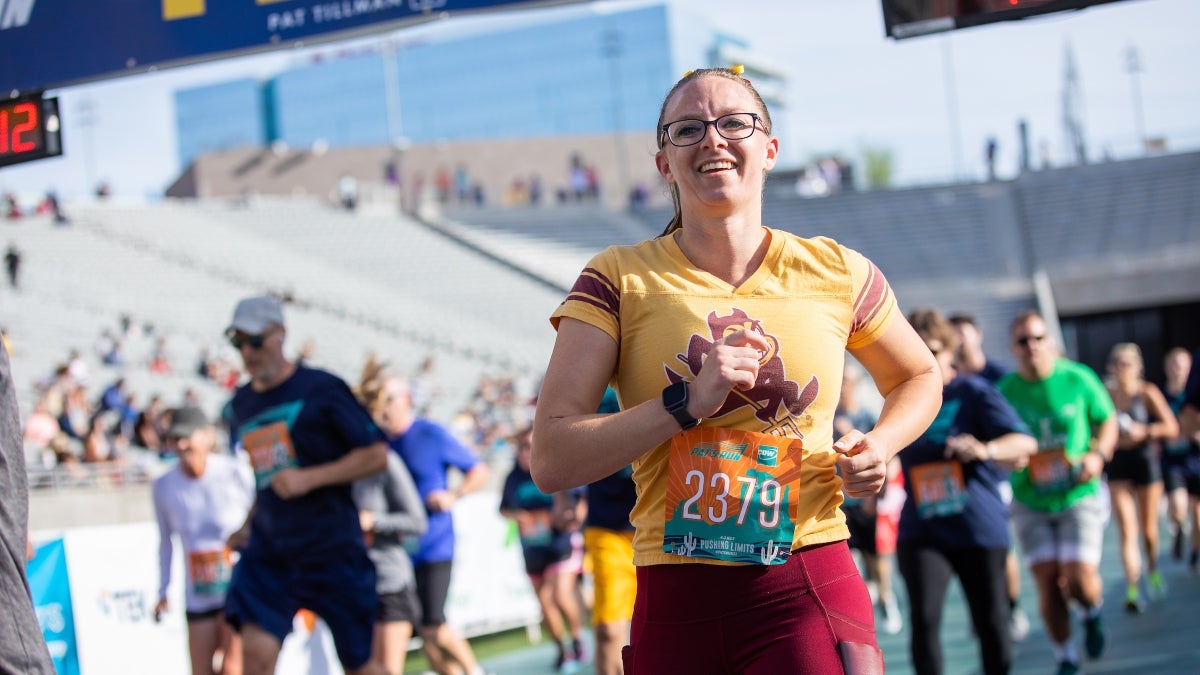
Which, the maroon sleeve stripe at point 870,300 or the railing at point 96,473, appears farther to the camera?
the railing at point 96,473

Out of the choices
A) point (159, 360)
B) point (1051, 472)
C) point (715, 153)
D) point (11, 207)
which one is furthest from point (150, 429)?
point (11, 207)

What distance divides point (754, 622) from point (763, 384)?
1.68 ft

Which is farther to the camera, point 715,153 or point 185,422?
point 185,422

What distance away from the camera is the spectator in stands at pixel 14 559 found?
270 centimetres

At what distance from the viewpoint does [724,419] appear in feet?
10.4

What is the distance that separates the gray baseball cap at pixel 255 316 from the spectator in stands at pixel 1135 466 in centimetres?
723

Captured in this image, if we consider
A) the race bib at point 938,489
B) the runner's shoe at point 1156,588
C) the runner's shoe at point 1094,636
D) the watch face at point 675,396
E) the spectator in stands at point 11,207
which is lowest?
the runner's shoe at point 1156,588

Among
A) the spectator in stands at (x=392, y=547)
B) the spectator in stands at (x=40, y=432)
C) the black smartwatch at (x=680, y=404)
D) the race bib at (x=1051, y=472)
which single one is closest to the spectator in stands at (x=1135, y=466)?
the race bib at (x=1051, y=472)

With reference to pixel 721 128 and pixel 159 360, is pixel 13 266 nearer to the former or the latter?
pixel 159 360

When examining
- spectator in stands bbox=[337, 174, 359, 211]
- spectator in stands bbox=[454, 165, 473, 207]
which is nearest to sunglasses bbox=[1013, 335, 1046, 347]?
spectator in stands bbox=[337, 174, 359, 211]

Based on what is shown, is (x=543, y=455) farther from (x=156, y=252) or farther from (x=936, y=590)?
(x=156, y=252)

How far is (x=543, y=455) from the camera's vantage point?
10.4ft

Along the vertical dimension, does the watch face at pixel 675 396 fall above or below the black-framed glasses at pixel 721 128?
below

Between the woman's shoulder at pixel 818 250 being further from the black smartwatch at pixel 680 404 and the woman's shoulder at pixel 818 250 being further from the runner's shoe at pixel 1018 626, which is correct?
the runner's shoe at pixel 1018 626
